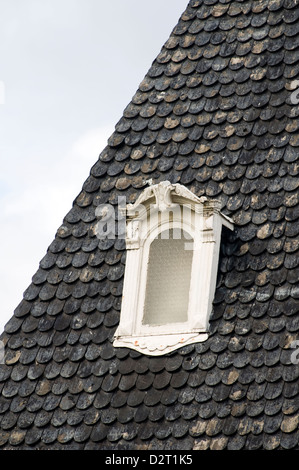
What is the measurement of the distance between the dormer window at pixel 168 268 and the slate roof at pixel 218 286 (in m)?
0.17

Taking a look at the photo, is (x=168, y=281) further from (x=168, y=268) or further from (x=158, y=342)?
(x=158, y=342)

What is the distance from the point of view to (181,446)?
16.1 metres

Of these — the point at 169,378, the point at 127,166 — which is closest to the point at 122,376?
Result: the point at 169,378

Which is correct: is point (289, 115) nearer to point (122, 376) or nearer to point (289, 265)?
point (289, 265)

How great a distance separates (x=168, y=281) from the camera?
17797 mm

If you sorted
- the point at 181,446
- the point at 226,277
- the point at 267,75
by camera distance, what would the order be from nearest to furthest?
the point at 181,446 → the point at 226,277 → the point at 267,75

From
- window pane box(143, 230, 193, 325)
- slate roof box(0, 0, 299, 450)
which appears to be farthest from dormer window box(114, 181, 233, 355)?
slate roof box(0, 0, 299, 450)

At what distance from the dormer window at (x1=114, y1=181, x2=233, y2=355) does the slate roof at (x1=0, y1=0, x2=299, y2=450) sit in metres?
0.17

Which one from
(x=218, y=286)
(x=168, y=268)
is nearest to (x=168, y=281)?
(x=168, y=268)

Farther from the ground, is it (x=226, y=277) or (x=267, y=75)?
(x=267, y=75)

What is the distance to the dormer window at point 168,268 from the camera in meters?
17.2

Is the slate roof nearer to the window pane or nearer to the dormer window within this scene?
the dormer window

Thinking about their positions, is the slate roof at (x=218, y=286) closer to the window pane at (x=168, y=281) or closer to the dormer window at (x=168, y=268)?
the dormer window at (x=168, y=268)
